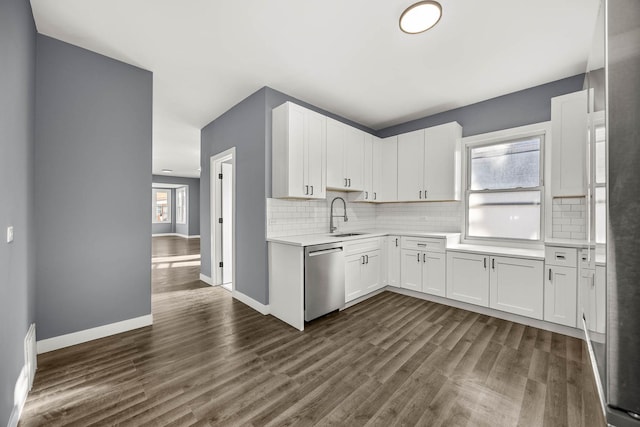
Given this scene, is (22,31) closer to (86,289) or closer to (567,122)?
(86,289)

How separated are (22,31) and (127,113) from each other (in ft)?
3.24

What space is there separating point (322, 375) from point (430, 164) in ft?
10.6

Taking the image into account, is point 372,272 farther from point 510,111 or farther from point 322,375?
point 510,111

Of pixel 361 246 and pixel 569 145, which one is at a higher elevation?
pixel 569 145

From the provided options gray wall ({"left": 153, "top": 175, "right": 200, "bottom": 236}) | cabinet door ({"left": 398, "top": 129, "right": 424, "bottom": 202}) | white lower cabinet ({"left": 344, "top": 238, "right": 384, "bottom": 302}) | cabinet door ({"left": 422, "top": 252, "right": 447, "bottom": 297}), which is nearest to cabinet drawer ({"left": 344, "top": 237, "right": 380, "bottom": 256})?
white lower cabinet ({"left": 344, "top": 238, "right": 384, "bottom": 302})

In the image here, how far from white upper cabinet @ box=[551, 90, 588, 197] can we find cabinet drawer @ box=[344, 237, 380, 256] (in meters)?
2.10

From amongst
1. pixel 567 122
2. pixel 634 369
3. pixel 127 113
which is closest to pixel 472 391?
pixel 634 369

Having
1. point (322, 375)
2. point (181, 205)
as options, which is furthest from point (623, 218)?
point (181, 205)

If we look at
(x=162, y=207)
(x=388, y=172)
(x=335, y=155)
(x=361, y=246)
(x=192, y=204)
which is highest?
(x=335, y=155)

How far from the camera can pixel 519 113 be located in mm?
3342

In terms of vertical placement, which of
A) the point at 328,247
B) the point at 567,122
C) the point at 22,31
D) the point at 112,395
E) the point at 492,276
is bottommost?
the point at 112,395

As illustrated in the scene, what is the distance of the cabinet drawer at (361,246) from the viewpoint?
3348 mm

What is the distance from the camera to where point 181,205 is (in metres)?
12.4

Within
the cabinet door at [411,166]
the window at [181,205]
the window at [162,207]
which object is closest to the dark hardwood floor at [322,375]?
the cabinet door at [411,166]
